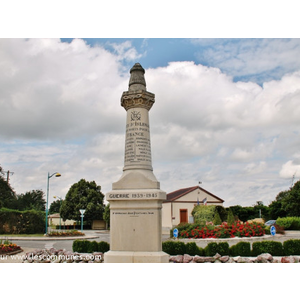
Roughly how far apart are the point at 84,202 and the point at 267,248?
37.2 meters

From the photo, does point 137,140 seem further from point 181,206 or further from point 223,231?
point 181,206

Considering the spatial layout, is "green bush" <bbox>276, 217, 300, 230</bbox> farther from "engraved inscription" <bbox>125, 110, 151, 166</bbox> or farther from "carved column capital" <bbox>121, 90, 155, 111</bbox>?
"carved column capital" <bbox>121, 90, 155, 111</bbox>

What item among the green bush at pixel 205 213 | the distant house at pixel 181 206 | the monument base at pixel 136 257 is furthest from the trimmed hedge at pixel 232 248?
the distant house at pixel 181 206

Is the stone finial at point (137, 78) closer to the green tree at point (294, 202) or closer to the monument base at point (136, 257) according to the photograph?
the monument base at point (136, 257)

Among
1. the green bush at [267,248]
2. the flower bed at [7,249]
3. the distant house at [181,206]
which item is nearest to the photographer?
the green bush at [267,248]

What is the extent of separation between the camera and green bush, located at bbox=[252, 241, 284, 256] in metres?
12.4

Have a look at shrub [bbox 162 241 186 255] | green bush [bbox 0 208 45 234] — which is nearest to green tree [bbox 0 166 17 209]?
green bush [bbox 0 208 45 234]

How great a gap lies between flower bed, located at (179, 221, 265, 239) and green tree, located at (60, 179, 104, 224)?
1102 inches

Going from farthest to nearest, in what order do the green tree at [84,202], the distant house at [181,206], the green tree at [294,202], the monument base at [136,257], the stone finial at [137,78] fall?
the green tree at [84,202], the green tree at [294,202], the distant house at [181,206], the stone finial at [137,78], the monument base at [136,257]

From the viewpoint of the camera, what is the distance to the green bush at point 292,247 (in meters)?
12.4

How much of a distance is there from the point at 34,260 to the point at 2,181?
4457 cm

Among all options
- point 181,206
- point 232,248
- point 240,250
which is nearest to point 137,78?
point 232,248

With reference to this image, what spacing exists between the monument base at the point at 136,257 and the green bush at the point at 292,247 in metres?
6.17

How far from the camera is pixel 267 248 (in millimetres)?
12398
